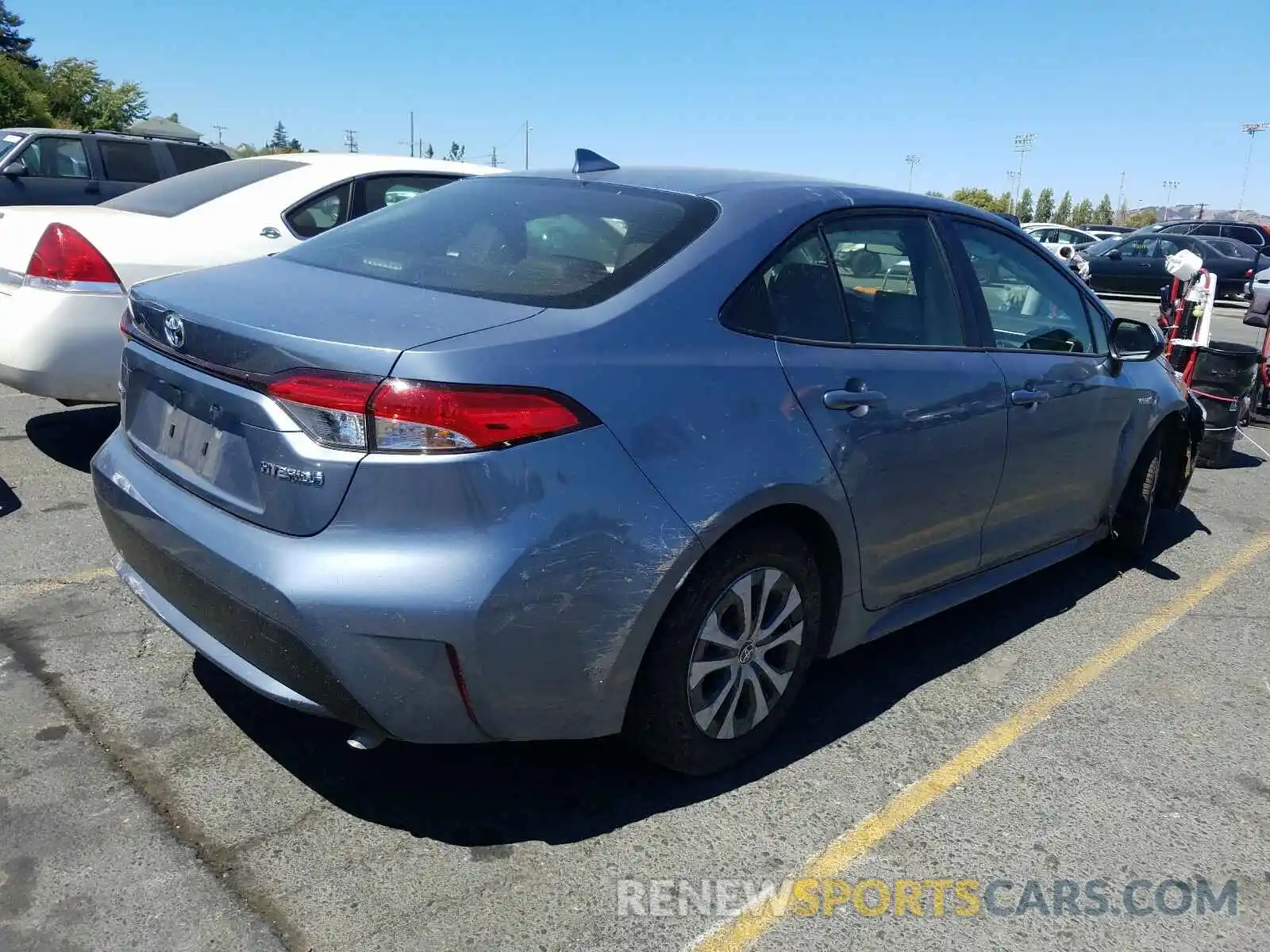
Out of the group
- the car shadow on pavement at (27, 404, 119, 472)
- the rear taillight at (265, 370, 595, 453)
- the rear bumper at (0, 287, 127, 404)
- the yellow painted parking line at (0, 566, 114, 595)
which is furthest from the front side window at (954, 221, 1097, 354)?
the car shadow on pavement at (27, 404, 119, 472)

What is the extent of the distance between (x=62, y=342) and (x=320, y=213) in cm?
166

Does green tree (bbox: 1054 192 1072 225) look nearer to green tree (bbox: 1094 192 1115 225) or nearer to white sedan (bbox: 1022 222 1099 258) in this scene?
green tree (bbox: 1094 192 1115 225)

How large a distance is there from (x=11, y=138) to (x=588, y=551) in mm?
13341

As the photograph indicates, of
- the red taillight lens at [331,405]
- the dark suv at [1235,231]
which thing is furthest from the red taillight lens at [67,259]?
the dark suv at [1235,231]

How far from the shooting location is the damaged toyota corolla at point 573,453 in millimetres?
2260

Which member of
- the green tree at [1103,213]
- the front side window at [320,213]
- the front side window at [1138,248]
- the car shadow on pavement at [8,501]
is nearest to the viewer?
the car shadow on pavement at [8,501]

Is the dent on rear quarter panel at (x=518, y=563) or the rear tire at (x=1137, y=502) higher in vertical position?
the dent on rear quarter panel at (x=518, y=563)

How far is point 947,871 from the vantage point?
262 centimetres

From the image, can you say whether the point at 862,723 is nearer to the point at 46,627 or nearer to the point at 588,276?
the point at 588,276

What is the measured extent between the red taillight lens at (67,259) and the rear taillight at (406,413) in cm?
315

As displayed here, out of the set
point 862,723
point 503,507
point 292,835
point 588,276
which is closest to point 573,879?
point 292,835

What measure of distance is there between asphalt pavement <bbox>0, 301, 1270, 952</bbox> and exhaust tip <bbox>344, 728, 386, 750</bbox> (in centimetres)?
30

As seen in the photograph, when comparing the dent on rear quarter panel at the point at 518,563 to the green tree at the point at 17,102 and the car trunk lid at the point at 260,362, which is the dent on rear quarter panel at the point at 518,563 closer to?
the car trunk lid at the point at 260,362

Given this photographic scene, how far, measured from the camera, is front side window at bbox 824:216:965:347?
10.6ft
